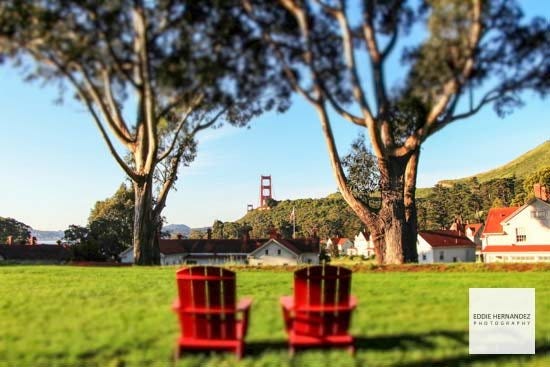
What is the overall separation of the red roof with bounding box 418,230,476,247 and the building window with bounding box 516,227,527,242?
5166 mm

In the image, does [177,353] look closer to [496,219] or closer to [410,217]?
[410,217]

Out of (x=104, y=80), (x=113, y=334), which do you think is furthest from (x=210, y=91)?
(x=113, y=334)

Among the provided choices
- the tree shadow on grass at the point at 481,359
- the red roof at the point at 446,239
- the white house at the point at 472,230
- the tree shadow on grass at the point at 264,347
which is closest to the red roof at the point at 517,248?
the red roof at the point at 446,239

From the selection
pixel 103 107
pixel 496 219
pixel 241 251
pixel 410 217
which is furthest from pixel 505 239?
pixel 103 107

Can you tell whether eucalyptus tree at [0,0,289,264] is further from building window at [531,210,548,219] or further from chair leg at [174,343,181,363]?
building window at [531,210,548,219]

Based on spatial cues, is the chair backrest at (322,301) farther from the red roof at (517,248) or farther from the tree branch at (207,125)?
the red roof at (517,248)

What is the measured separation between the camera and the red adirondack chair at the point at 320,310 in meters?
6.01

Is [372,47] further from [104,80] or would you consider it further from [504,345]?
[504,345]

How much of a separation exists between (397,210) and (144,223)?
3.62 meters

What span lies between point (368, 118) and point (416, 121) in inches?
19.5

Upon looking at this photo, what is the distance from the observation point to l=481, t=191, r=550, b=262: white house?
1542 inches

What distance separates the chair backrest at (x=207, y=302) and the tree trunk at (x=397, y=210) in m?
2.27

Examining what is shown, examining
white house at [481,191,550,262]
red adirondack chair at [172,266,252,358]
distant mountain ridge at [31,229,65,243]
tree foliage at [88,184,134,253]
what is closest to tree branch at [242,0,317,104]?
red adirondack chair at [172,266,252,358]

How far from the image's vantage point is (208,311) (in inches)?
235
